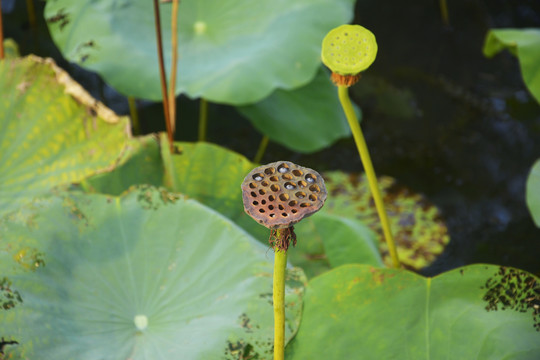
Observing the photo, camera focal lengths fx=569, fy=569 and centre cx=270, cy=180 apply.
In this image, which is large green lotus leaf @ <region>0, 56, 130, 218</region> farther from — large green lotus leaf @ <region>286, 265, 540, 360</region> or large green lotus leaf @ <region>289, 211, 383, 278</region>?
large green lotus leaf @ <region>286, 265, 540, 360</region>

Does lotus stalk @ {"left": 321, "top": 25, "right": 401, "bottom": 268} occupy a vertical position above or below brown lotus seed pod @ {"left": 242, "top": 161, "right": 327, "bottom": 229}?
above

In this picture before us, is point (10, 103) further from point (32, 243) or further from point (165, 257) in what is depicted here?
point (165, 257)

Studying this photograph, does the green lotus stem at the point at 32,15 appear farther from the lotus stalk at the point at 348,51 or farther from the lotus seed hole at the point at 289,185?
the lotus seed hole at the point at 289,185

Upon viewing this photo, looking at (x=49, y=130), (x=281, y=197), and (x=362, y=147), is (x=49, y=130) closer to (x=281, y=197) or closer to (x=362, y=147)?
(x=362, y=147)

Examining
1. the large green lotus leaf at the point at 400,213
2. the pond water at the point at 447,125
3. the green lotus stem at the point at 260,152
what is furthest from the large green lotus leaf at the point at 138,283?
the green lotus stem at the point at 260,152

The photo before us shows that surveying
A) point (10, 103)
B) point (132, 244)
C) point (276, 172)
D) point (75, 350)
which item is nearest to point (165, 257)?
point (132, 244)

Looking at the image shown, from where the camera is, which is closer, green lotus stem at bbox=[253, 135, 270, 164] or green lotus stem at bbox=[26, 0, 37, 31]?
green lotus stem at bbox=[253, 135, 270, 164]

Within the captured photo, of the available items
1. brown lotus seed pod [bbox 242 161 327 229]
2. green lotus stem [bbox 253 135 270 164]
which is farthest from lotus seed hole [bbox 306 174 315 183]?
green lotus stem [bbox 253 135 270 164]
